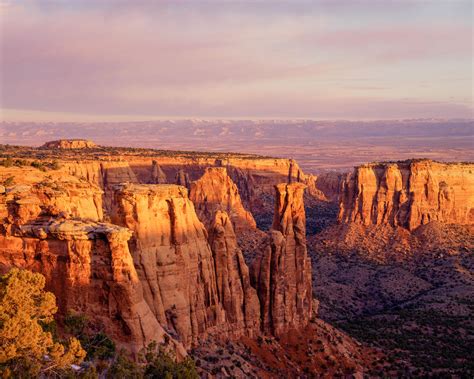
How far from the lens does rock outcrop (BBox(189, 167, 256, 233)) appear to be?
291 feet

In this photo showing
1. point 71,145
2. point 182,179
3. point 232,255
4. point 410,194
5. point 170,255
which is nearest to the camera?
point 170,255

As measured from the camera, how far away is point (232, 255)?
4441cm

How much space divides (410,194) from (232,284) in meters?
A: 54.8

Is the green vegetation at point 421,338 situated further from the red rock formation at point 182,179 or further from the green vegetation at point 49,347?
the red rock formation at point 182,179

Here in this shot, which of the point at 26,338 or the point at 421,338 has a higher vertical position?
the point at 26,338

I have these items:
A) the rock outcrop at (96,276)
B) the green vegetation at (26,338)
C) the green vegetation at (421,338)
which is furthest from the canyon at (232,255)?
the green vegetation at (26,338)

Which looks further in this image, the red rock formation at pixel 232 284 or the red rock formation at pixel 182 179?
the red rock formation at pixel 182 179

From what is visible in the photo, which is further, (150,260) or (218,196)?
(218,196)

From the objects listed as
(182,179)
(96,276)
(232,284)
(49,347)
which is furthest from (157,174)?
(49,347)

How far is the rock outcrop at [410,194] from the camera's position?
92.3 m

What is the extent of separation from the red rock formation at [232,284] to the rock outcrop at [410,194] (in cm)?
5176

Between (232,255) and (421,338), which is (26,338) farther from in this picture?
(421,338)

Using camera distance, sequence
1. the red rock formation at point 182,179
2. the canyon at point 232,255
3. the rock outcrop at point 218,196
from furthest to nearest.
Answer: the red rock formation at point 182,179 < the rock outcrop at point 218,196 < the canyon at point 232,255

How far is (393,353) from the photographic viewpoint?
52.3 meters
